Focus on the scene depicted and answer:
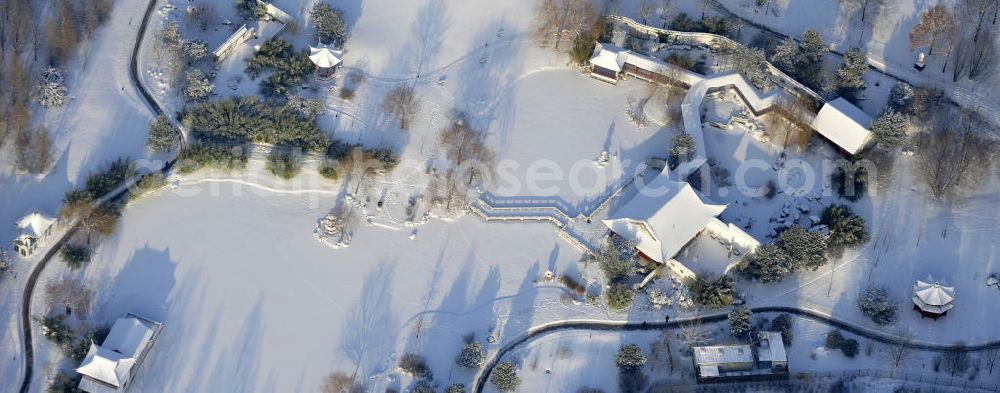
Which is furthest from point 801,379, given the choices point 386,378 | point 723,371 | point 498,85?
point 498,85

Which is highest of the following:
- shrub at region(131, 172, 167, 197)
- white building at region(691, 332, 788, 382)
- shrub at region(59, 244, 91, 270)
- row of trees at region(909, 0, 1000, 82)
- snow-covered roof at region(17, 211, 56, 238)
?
row of trees at region(909, 0, 1000, 82)

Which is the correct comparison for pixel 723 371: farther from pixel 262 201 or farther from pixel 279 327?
pixel 262 201

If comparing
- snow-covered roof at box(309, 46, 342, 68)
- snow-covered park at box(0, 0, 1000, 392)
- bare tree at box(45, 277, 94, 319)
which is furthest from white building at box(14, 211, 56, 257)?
snow-covered roof at box(309, 46, 342, 68)

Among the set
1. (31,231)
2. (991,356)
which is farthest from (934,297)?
(31,231)

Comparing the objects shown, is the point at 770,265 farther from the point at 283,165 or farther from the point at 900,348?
the point at 283,165

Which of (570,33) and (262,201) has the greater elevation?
(570,33)

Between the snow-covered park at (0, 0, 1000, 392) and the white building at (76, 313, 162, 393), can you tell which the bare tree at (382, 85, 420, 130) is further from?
the white building at (76, 313, 162, 393)

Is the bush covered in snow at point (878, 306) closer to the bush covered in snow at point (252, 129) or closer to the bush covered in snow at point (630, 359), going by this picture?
the bush covered in snow at point (630, 359)
